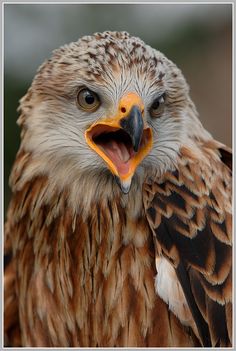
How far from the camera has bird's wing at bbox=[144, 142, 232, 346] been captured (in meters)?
1.64

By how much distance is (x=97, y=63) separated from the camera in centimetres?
158

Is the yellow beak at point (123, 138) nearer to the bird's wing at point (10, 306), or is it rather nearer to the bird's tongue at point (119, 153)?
the bird's tongue at point (119, 153)

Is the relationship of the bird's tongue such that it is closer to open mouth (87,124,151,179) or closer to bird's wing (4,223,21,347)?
open mouth (87,124,151,179)

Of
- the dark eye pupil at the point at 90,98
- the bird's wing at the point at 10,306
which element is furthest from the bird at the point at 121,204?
the bird's wing at the point at 10,306

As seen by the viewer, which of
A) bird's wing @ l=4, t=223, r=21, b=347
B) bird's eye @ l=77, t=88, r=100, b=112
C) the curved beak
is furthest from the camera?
bird's wing @ l=4, t=223, r=21, b=347

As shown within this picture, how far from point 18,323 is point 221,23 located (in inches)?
67.1

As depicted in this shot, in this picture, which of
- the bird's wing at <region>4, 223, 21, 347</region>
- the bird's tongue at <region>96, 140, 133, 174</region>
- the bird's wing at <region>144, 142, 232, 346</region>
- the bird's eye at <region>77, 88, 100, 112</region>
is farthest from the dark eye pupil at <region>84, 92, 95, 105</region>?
the bird's wing at <region>4, 223, 21, 347</region>

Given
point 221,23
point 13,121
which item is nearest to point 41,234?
point 13,121

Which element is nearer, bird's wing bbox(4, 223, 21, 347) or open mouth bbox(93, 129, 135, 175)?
open mouth bbox(93, 129, 135, 175)

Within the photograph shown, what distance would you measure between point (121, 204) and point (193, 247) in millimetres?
210

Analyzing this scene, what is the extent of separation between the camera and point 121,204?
5.52 feet

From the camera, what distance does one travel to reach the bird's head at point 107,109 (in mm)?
1537

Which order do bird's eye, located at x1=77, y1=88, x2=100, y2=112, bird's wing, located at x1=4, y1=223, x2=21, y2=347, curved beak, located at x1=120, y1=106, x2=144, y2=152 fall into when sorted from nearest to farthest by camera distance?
curved beak, located at x1=120, y1=106, x2=144, y2=152, bird's eye, located at x1=77, y1=88, x2=100, y2=112, bird's wing, located at x1=4, y1=223, x2=21, y2=347

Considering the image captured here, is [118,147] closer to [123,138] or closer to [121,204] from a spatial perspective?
[123,138]
